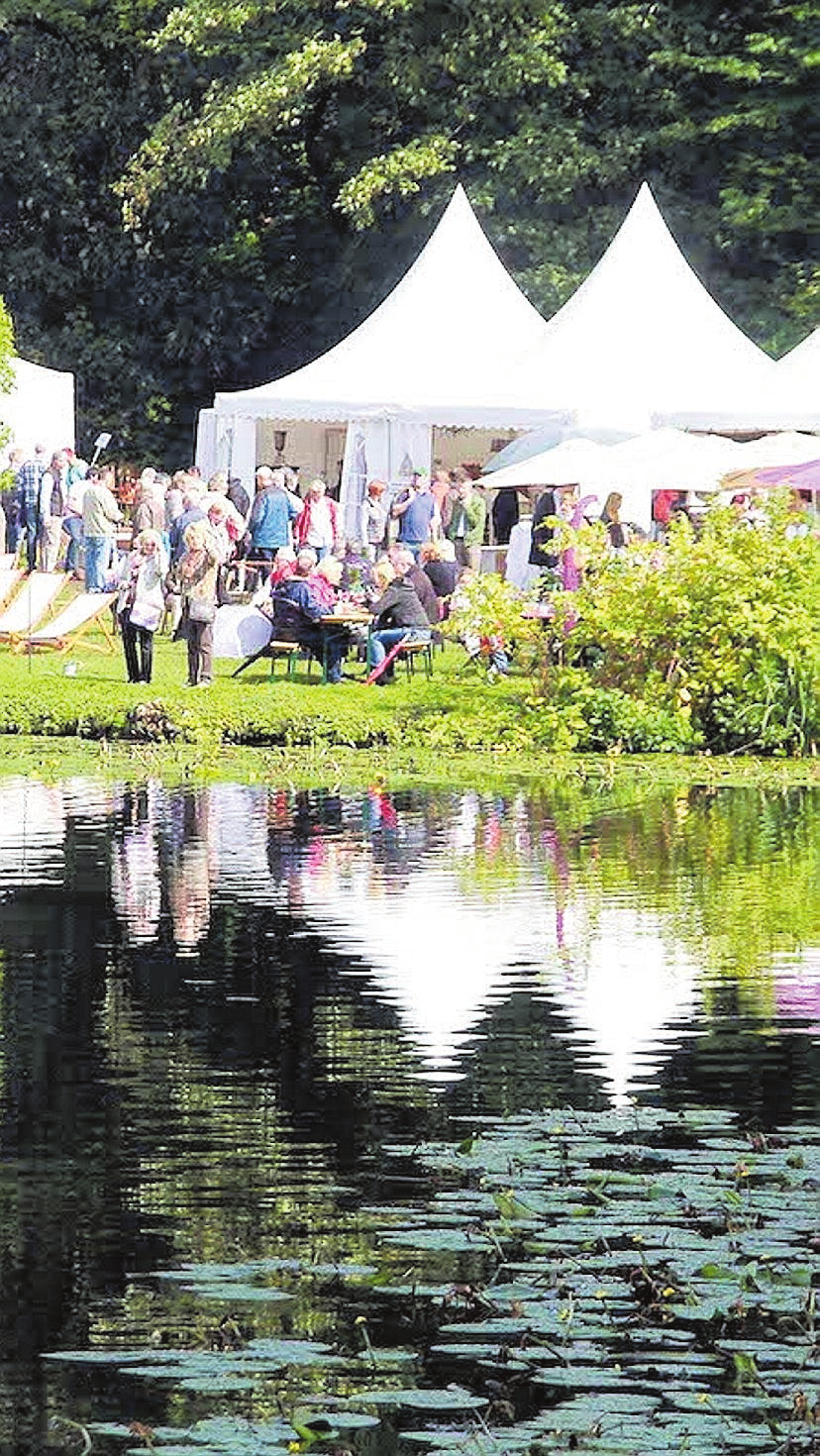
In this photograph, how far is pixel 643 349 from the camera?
4284 centimetres

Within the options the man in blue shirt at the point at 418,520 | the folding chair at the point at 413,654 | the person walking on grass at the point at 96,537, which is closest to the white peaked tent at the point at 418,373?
the man in blue shirt at the point at 418,520

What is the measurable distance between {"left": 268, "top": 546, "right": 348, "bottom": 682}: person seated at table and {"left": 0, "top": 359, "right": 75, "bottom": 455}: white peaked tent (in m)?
16.4

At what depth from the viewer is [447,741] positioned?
29453 millimetres

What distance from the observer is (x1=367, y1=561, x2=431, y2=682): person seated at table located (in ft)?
108

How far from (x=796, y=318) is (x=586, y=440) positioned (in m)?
17.7

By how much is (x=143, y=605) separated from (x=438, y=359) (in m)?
13.2

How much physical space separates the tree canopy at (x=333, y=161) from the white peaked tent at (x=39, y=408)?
842 cm

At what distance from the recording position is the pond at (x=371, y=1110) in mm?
9156

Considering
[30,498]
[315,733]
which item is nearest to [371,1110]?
[315,733]

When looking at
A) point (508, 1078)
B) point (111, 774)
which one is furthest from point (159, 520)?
point (508, 1078)

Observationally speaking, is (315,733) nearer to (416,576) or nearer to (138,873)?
(416,576)

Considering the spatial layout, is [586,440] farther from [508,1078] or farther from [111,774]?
[508,1078]

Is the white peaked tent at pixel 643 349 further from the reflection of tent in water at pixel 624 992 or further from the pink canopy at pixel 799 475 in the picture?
the reflection of tent in water at pixel 624 992

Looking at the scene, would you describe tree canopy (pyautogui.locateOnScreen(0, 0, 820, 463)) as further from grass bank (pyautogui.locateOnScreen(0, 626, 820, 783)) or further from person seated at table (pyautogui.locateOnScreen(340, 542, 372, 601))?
grass bank (pyautogui.locateOnScreen(0, 626, 820, 783))
